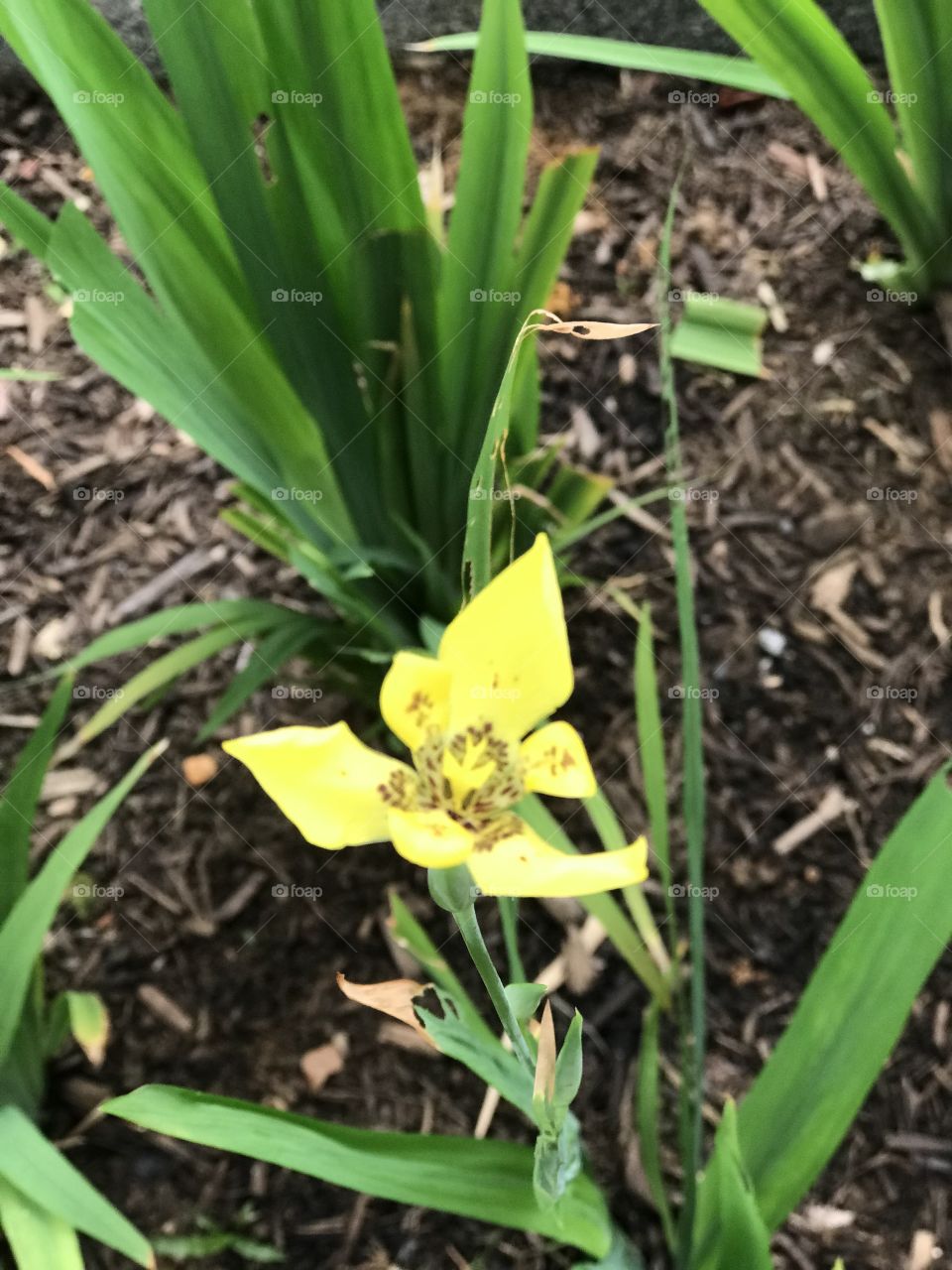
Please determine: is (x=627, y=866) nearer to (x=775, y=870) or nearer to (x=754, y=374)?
(x=775, y=870)

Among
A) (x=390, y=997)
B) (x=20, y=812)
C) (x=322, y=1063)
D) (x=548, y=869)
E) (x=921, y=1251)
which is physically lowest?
(x=921, y=1251)

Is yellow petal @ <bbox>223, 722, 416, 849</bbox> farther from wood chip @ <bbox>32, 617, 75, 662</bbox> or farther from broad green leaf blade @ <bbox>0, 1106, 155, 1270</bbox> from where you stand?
wood chip @ <bbox>32, 617, 75, 662</bbox>

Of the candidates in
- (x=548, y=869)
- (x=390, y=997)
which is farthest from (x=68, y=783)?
(x=548, y=869)

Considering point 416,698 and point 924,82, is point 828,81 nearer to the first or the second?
point 924,82

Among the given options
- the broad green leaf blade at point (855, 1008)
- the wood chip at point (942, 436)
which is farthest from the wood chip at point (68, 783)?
the wood chip at point (942, 436)

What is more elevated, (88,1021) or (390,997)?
(390,997)

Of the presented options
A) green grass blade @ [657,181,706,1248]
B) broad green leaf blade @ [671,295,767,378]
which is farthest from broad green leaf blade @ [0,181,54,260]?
broad green leaf blade @ [671,295,767,378]
